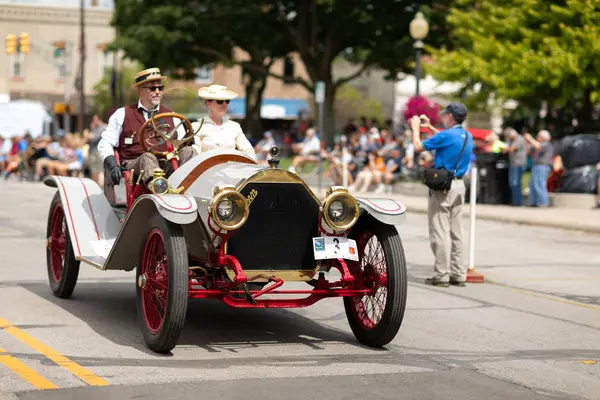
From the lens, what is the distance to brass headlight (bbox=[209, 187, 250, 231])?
7426 mm

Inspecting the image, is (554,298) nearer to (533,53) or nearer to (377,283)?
(377,283)

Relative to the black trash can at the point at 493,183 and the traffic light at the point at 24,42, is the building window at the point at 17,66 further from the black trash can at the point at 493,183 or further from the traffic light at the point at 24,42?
the black trash can at the point at 493,183

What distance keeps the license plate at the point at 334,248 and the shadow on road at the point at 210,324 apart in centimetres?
70

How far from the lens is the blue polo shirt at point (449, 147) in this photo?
11203mm

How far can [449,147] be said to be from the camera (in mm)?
11258

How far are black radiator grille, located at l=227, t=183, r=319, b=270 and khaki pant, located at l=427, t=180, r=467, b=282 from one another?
147 inches

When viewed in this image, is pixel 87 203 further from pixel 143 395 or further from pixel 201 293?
pixel 143 395

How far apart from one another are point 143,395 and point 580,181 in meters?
19.4

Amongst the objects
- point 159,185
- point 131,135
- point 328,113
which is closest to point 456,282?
point 131,135

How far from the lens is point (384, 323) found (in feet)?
25.8

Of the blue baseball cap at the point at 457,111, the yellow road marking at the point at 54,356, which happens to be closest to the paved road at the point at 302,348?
the yellow road marking at the point at 54,356

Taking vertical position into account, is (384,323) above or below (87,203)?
below

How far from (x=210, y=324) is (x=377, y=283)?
1.47 metres

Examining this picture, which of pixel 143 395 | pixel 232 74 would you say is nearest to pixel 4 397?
pixel 143 395
